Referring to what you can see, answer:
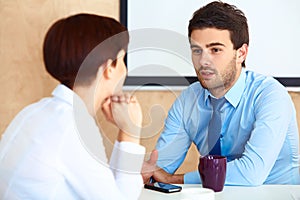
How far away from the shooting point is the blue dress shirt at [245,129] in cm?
170

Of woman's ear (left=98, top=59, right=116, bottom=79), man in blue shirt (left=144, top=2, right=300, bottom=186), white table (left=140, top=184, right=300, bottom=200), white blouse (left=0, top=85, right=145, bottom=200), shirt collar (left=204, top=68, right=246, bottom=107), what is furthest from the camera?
shirt collar (left=204, top=68, right=246, bottom=107)

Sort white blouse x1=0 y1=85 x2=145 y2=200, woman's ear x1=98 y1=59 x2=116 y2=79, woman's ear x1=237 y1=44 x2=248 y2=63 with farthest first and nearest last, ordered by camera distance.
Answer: woman's ear x1=237 y1=44 x2=248 y2=63 < woman's ear x1=98 y1=59 x2=116 y2=79 < white blouse x1=0 y1=85 x2=145 y2=200

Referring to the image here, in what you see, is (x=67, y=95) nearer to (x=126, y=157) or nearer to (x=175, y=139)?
(x=126, y=157)

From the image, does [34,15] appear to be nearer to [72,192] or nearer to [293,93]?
[293,93]

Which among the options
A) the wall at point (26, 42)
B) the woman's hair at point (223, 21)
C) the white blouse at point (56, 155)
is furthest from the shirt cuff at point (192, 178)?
the wall at point (26, 42)

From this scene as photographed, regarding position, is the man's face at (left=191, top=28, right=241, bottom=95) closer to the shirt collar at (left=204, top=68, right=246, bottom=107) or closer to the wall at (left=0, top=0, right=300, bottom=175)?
the shirt collar at (left=204, top=68, right=246, bottom=107)

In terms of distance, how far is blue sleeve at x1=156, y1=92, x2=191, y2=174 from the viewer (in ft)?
5.98

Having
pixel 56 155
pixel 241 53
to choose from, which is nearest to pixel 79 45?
pixel 56 155

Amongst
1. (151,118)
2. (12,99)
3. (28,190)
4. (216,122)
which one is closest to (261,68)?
(216,122)

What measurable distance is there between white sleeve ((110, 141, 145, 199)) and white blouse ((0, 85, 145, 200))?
64 mm

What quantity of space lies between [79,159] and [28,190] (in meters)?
0.13

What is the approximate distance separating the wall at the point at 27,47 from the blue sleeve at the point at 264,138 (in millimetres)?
606

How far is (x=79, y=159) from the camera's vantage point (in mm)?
1048

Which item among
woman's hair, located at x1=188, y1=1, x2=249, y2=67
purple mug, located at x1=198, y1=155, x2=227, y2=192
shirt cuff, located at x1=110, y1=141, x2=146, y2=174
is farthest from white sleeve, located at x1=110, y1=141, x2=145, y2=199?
woman's hair, located at x1=188, y1=1, x2=249, y2=67
